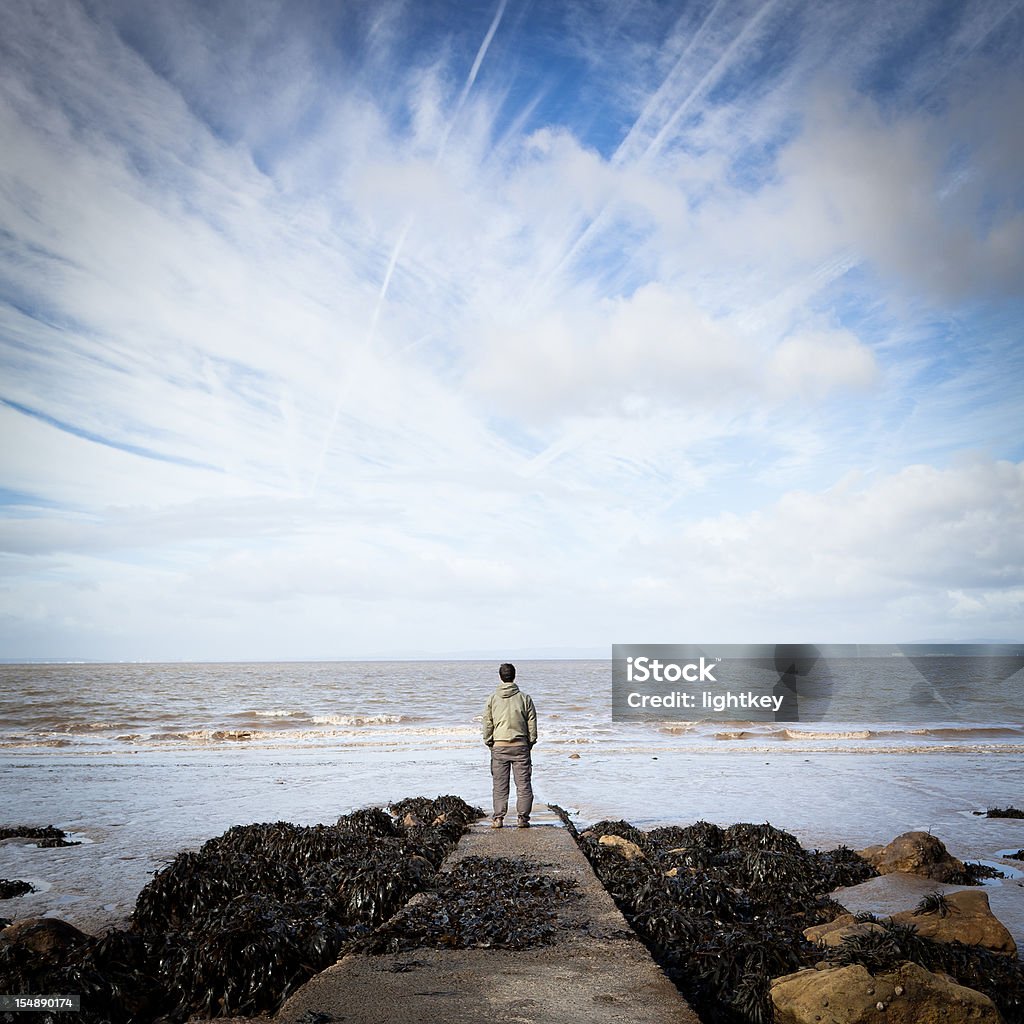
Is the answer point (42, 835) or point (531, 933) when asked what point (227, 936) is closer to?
point (531, 933)

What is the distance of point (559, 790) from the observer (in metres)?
14.5

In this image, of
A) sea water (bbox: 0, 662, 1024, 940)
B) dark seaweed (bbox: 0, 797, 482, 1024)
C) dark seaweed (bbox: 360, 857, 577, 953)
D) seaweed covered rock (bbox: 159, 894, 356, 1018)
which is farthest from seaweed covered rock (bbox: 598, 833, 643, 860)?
seaweed covered rock (bbox: 159, 894, 356, 1018)

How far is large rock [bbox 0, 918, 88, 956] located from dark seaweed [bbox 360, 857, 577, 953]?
2.11m

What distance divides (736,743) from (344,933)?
2150 cm

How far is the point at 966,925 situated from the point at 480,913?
3494mm

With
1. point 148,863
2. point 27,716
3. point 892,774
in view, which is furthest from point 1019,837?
point 27,716

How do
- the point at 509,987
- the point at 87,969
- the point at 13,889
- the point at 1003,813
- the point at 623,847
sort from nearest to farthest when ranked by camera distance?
1. the point at 509,987
2. the point at 87,969
3. the point at 13,889
4. the point at 623,847
5. the point at 1003,813

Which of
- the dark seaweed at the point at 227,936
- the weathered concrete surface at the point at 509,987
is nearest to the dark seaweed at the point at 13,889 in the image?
the dark seaweed at the point at 227,936

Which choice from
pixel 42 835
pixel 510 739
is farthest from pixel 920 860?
pixel 42 835

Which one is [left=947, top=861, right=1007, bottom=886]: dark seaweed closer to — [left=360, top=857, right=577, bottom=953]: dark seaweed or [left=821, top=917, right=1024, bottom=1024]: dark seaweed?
[left=821, top=917, right=1024, bottom=1024]: dark seaweed

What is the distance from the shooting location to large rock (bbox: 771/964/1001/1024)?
3688 mm

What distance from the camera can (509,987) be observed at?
3.87m

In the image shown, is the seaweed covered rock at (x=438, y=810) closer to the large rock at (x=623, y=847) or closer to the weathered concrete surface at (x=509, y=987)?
the large rock at (x=623, y=847)

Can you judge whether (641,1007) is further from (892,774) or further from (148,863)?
(892,774)
